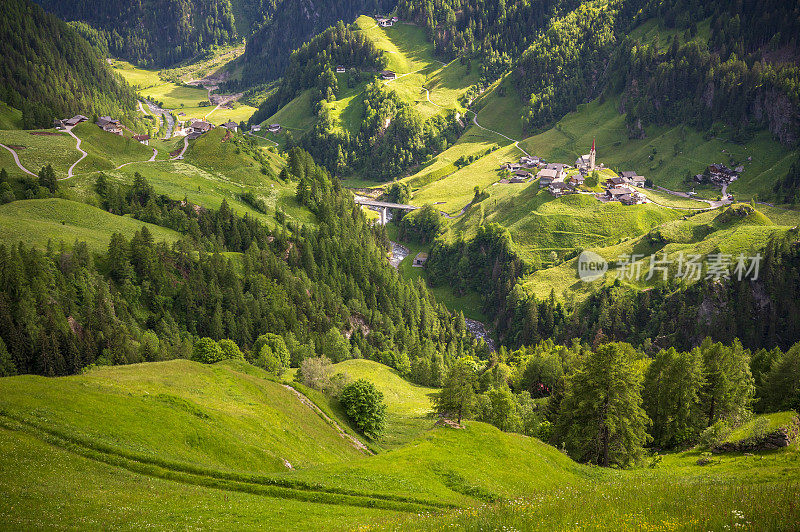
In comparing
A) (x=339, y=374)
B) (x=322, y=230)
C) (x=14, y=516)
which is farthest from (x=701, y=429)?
(x=322, y=230)

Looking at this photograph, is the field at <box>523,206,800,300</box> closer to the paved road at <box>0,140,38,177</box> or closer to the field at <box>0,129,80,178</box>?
the field at <box>0,129,80,178</box>

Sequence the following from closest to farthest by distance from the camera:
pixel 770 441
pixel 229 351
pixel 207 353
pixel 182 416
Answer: pixel 182 416 < pixel 770 441 < pixel 207 353 < pixel 229 351

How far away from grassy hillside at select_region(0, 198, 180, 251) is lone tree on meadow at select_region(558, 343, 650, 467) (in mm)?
108798

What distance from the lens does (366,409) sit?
272ft

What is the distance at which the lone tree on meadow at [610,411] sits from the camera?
69625 millimetres

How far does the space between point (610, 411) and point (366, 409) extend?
34.7 m

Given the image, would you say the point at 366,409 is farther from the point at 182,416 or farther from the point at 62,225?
the point at 62,225

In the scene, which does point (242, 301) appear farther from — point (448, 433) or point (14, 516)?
point (14, 516)

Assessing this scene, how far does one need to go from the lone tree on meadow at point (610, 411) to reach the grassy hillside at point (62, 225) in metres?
109

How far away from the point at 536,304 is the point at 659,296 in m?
39.9

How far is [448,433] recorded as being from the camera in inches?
2490

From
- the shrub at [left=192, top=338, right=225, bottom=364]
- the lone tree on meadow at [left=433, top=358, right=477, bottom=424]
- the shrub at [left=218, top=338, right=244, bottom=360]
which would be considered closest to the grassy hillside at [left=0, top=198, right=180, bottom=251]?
the shrub at [left=218, top=338, right=244, bottom=360]

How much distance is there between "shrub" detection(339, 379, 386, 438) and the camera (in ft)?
272

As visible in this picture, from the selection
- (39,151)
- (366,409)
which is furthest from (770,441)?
(39,151)
